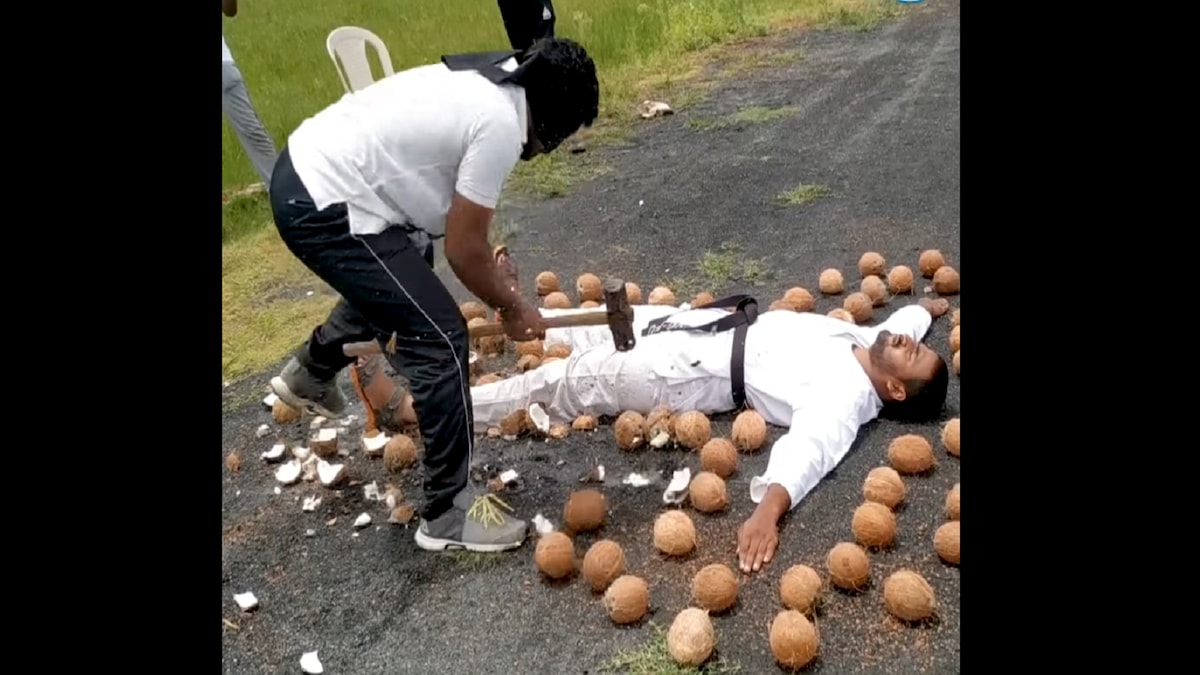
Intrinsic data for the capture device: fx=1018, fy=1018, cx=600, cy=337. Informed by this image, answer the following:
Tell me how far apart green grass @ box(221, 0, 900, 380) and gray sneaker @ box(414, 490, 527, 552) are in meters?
1.66

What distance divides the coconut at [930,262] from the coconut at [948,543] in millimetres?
1755

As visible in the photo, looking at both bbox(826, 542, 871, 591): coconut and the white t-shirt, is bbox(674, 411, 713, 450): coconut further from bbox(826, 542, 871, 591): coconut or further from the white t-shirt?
the white t-shirt

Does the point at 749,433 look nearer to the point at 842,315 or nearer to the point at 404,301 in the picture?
the point at 842,315

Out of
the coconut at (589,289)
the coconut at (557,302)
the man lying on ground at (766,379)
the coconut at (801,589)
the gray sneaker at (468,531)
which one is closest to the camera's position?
the coconut at (801,589)

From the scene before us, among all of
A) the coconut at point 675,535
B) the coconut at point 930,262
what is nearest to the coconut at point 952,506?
Answer: the coconut at point 675,535

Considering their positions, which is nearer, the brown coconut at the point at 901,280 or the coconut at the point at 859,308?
the coconut at the point at 859,308

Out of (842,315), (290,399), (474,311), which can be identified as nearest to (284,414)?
(290,399)

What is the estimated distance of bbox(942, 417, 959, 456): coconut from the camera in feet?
10.0

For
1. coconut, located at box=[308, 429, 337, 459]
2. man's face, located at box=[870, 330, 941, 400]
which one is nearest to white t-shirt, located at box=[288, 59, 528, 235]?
coconut, located at box=[308, 429, 337, 459]

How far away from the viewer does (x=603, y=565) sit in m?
2.71

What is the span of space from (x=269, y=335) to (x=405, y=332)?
2136mm

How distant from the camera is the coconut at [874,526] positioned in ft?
8.87

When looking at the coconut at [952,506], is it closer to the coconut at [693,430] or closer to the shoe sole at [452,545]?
the coconut at [693,430]

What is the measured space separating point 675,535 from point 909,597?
0.65m
